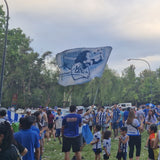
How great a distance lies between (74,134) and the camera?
24.2 ft

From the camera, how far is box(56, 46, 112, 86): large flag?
10453mm

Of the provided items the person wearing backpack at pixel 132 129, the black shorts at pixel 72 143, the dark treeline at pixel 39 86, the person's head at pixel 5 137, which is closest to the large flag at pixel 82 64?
the person wearing backpack at pixel 132 129

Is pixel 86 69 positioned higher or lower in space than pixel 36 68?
lower

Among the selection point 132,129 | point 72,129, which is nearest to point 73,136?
point 72,129

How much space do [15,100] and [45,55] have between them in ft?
32.0

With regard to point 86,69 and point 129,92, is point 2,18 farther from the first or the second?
point 129,92

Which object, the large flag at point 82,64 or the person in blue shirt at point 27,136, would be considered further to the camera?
the large flag at point 82,64

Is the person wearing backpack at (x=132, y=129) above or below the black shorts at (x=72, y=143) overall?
above

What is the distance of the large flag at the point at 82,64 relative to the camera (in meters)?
10.5

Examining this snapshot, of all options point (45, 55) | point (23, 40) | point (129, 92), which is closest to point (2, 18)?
point (23, 40)

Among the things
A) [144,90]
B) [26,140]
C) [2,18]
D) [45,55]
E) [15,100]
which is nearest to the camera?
[26,140]

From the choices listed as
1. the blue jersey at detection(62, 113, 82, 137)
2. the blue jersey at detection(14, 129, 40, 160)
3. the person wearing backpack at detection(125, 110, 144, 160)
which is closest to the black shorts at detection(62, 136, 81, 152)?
the blue jersey at detection(62, 113, 82, 137)

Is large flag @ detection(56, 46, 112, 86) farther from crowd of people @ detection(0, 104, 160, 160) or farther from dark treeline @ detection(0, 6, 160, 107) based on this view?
dark treeline @ detection(0, 6, 160, 107)

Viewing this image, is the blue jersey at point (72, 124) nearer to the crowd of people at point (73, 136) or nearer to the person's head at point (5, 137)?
the crowd of people at point (73, 136)
